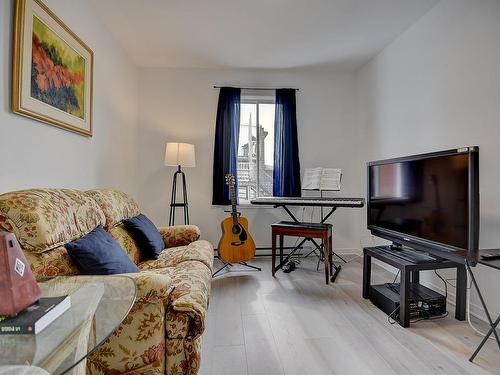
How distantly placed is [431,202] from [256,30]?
236 centimetres

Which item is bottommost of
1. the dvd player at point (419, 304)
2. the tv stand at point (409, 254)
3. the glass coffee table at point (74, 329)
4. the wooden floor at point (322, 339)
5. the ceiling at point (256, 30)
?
the wooden floor at point (322, 339)

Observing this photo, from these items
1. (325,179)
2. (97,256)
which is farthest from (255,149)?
(97,256)

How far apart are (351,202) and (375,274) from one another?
909mm

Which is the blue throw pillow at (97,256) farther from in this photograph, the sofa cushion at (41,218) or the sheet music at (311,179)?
the sheet music at (311,179)

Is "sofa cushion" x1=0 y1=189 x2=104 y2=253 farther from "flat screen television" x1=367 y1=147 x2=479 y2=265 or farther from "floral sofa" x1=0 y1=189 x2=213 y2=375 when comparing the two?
"flat screen television" x1=367 y1=147 x2=479 y2=265

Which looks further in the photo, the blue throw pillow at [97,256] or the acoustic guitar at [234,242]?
the acoustic guitar at [234,242]

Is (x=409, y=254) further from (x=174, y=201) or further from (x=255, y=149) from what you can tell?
(x=174, y=201)

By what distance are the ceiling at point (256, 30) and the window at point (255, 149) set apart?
1.98ft

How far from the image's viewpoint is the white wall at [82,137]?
1619 mm

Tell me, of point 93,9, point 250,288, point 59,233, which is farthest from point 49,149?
point 250,288

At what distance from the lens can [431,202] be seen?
2.12 metres

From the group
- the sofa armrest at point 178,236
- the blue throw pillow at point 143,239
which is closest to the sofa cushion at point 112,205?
the blue throw pillow at point 143,239

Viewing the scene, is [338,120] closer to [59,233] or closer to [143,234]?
[143,234]

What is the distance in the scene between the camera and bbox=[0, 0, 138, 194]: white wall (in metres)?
1.62
